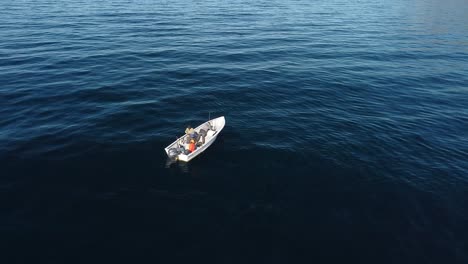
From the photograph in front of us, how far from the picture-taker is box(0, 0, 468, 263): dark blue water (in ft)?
69.0

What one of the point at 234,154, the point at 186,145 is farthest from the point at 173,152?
the point at 234,154

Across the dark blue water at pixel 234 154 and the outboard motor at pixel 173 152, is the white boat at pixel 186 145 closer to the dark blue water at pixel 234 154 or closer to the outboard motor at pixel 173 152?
the outboard motor at pixel 173 152

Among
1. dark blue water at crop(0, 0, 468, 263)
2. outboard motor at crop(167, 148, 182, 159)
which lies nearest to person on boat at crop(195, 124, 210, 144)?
dark blue water at crop(0, 0, 468, 263)

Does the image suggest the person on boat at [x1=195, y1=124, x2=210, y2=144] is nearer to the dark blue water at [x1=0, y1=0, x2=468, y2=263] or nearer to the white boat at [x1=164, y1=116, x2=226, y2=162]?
the white boat at [x1=164, y1=116, x2=226, y2=162]

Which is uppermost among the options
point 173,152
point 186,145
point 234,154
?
point 186,145

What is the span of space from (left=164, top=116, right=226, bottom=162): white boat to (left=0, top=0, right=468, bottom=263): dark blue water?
4.03 ft

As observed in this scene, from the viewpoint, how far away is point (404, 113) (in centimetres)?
3991

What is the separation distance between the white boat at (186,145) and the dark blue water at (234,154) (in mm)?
1229

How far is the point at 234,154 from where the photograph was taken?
1222 inches

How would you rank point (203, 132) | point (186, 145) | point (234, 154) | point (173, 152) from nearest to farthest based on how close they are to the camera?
1. point (173, 152)
2. point (186, 145)
3. point (234, 154)
4. point (203, 132)

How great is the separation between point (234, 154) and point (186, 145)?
5.58 metres

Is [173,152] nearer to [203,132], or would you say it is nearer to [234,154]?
[203,132]

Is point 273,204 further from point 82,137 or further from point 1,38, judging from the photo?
point 1,38

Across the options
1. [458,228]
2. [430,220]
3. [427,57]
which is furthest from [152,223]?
[427,57]
